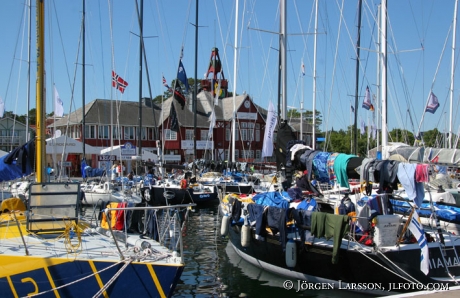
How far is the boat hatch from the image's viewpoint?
1012cm

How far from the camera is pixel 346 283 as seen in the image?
39.4 feet

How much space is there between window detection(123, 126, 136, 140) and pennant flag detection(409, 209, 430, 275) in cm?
5008

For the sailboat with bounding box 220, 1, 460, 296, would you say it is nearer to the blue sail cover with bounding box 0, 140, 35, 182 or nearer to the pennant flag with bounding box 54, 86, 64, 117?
the blue sail cover with bounding box 0, 140, 35, 182

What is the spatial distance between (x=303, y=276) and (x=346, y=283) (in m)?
1.20

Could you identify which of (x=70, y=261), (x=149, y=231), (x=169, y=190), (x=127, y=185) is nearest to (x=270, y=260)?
(x=149, y=231)


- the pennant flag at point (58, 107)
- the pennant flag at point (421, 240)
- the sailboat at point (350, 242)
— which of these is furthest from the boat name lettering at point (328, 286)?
the pennant flag at point (58, 107)

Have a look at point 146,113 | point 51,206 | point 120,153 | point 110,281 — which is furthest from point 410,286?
point 146,113

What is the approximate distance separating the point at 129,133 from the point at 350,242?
5005 centimetres

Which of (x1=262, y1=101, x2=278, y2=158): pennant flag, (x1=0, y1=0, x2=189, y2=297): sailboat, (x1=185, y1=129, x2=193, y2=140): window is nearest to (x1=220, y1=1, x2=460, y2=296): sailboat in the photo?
(x1=0, y1=0, x2=189, y2=297): sailboat

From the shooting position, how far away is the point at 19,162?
1281 cm

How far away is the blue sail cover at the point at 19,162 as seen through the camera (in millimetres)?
12773

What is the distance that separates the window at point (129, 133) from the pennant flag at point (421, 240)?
164 ft

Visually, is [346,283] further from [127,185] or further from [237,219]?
[127,185]

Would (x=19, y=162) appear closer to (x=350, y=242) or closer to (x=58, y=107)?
(x=350, y=242)
